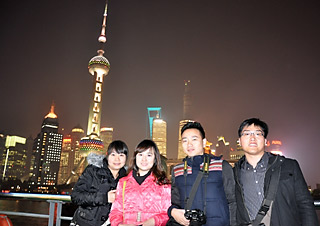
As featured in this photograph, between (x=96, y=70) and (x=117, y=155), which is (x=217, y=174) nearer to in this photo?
(x=117, y=155)

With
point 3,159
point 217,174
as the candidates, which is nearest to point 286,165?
point 217,174

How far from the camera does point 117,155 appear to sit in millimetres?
4059

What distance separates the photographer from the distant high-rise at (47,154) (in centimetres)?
13012

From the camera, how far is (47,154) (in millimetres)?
146875

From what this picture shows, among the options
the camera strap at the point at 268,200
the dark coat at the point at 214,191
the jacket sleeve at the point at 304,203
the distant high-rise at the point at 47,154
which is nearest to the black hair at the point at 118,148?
the dark coat at the point at 214,191

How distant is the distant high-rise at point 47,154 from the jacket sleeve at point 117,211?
131 metres

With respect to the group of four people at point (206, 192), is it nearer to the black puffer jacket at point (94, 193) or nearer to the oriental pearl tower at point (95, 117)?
the black puffer jacket at point (94, 193)

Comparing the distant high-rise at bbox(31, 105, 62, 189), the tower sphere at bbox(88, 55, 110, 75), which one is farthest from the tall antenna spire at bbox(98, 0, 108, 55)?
the distant high-rise at bbox(31, 105, 62, 189)

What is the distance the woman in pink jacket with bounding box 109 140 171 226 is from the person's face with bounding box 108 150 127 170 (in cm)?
48

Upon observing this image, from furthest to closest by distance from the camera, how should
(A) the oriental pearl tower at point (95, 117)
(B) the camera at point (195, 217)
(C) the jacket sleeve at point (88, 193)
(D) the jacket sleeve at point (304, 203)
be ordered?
(A) the oriental pearl tower at point (95, 117) → (C) the jacket sleeve at point (88, 193) → (B) the camera at point (195, 217) → (D) the jacket sleeve at point (304, 203)

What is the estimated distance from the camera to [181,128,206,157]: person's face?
342 cm

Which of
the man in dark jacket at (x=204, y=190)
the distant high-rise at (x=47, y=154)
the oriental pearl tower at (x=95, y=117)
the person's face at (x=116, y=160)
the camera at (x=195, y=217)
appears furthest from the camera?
the distant high-rise at (x=47, y=154)

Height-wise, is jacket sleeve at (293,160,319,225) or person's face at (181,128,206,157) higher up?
person's face at (181,128,206,157)

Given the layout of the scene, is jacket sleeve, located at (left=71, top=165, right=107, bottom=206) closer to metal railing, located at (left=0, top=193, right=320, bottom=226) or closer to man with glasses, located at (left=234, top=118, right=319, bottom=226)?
metal railing, located at (left=0, top=193, right=320, bottom=226)
